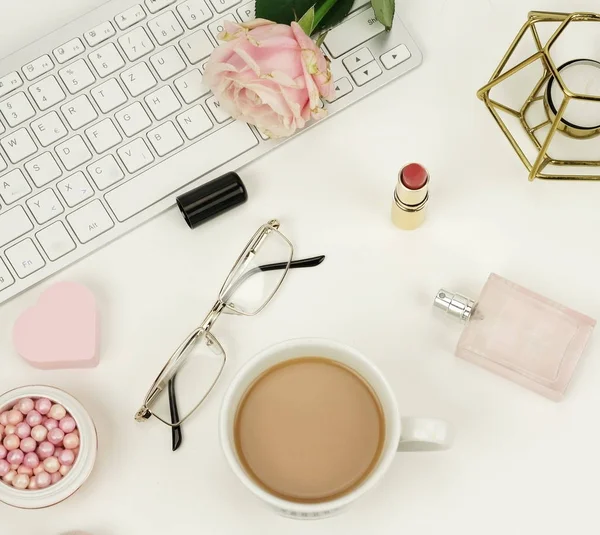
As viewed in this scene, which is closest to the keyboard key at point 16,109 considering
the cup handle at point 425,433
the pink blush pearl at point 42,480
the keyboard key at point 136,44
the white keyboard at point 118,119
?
the white keyboard at point 118,119

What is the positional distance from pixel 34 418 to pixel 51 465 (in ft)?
0.14

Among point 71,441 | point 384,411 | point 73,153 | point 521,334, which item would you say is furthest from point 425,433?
point 73,153

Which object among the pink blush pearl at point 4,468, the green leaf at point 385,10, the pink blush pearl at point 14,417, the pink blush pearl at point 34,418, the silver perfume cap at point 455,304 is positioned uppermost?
the green leaf at point 385,10

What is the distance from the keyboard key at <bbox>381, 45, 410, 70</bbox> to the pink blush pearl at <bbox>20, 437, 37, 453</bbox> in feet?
1.49

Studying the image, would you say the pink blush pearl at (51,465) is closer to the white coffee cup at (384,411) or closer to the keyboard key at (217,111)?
the white coffee cup at (384,411)

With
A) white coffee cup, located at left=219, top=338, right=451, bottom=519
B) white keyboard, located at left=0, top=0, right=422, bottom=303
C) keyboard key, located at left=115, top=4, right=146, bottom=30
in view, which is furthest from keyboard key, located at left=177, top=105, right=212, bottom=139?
white coffee cup, located at left=219, top=338, right=451, bottom=519

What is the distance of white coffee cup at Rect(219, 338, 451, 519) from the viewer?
597 mm

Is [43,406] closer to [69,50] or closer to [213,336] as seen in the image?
[213,336]

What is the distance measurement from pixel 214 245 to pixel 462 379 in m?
0.25

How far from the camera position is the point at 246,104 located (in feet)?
2.30

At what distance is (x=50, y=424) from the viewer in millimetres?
689

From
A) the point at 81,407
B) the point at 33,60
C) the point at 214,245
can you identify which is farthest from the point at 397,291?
the point at 33,60

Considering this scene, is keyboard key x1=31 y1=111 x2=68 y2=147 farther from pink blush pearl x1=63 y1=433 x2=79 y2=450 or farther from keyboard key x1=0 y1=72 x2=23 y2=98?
pink blush pearl x1=63 y1=433 x2=79 y2=450

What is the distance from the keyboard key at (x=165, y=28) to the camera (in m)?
0.76
